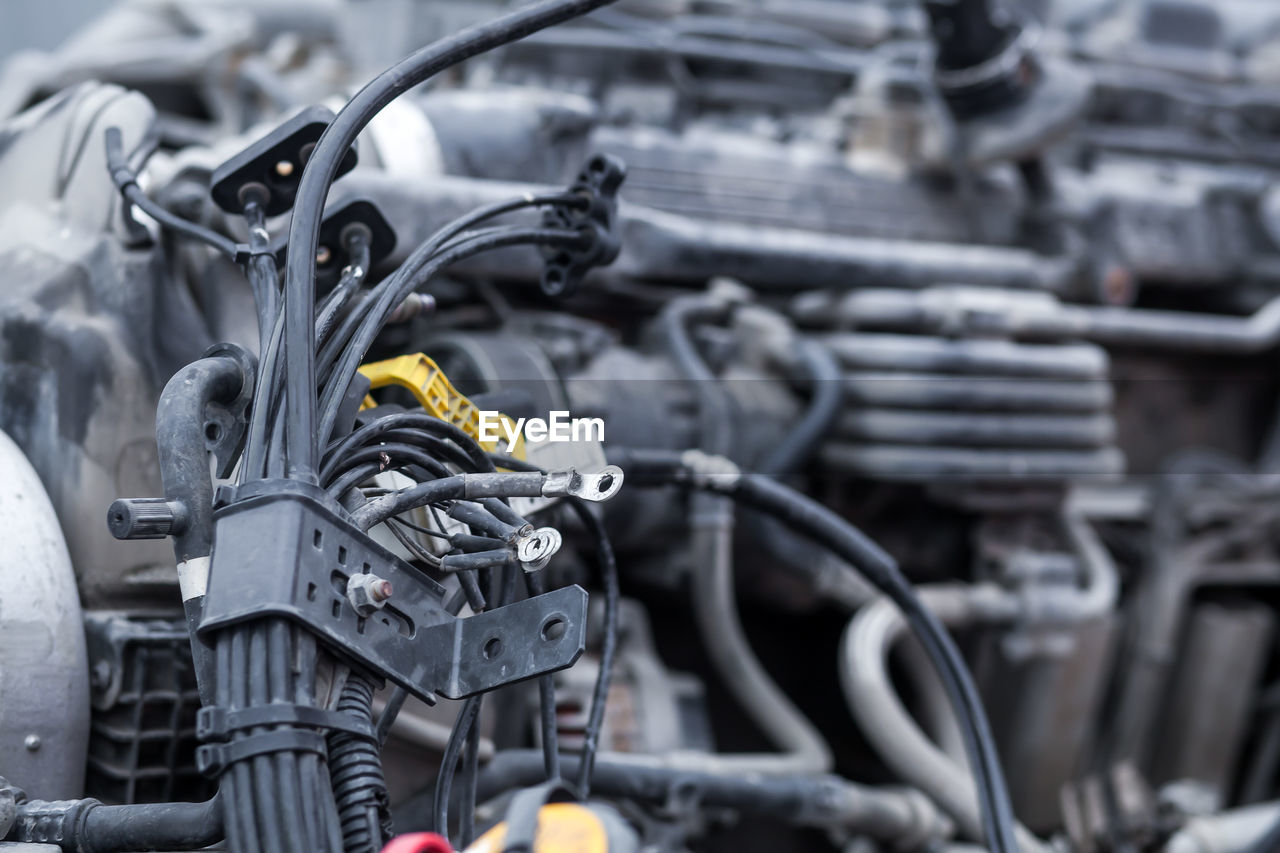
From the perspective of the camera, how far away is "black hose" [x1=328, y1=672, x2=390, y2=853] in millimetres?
541

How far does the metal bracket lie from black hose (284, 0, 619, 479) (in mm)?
31

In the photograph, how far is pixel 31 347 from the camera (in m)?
0.82

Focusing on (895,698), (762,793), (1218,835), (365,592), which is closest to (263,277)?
(365,592)

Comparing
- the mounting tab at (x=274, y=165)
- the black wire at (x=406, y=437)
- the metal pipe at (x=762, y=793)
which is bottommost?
the metal pipe at (x=762, y=793)

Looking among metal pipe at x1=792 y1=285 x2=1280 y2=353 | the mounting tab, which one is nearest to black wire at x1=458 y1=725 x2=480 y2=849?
the mounting tab

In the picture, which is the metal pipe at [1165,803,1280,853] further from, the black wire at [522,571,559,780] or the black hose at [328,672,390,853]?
the black hose at [328,672,390,853]

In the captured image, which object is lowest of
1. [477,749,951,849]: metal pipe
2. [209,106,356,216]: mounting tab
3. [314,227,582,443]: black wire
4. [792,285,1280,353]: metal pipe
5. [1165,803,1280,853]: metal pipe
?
[1165,803,1280,853]: metal pipe

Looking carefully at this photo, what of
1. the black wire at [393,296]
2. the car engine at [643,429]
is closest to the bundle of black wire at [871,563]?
the car engine at [643,429]

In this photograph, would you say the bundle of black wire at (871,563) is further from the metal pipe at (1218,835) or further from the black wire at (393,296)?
the metal pipe at (1218,835)

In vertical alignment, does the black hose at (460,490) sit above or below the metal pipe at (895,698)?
above

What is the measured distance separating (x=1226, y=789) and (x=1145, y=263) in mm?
739

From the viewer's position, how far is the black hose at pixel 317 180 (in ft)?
1.86

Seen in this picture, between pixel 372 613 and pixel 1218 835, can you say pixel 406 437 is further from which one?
pixel 1218 835

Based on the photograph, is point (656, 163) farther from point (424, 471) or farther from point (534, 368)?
point (424, 471)
